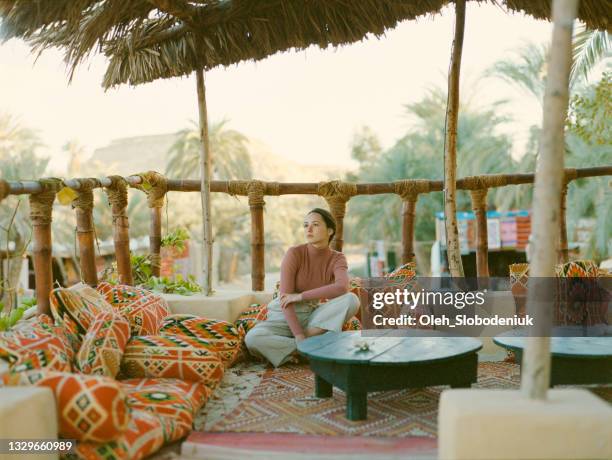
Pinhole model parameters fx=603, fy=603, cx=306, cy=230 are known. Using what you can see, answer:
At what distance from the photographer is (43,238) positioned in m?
3.35

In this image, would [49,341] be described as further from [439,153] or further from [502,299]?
[439,153]

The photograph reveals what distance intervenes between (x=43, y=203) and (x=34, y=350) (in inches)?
44.9

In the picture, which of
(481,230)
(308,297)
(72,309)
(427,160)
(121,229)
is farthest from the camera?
(427,160)

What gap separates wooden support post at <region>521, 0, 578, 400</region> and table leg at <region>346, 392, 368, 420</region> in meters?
0.87

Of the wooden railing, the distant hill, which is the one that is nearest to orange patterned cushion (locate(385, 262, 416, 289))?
the wooden railing

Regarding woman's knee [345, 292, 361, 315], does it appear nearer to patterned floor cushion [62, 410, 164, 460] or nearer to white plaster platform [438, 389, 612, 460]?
patterned floor cushion [62, 410, 164, 460]

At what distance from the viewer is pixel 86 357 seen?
2.65 m

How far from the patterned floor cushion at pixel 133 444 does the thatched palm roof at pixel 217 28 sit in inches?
92.9

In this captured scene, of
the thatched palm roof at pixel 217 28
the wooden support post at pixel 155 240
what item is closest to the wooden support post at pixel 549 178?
the thatched palm roof at pixel 217 28

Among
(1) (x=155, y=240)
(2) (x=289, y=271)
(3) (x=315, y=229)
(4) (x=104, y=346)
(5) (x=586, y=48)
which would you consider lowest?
(4) (x=104, y=346)

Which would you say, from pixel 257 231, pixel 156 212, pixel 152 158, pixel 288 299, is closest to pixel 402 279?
pixel 288 299

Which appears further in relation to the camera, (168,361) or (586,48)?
(586,48)

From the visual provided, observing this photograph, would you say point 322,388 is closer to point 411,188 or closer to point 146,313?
point 146,313

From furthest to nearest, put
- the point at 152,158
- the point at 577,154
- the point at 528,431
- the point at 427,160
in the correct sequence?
1. the point at 152,158
2. the point at 427,160
3. the point at 577,154
4. the point at 528,431
